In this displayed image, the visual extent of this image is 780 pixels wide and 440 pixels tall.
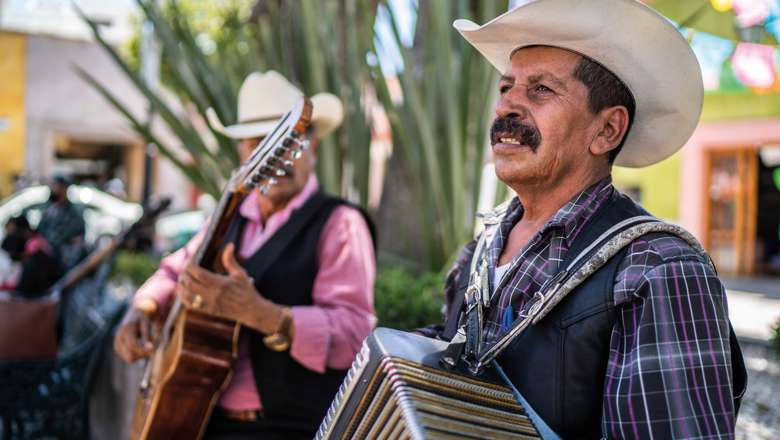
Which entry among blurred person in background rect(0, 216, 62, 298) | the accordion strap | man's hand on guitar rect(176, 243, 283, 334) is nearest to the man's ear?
the accordion strap

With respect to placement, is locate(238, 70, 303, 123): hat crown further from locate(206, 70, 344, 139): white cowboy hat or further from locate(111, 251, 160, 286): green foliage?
locate(111, 251, 160, 286): green foliage

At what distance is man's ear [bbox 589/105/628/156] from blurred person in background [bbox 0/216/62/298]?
383 centimetres

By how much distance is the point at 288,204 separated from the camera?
Result: 8.64ft

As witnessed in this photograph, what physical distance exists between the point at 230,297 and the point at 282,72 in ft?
8.04

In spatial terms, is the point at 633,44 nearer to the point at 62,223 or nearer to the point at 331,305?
the point at 331,305

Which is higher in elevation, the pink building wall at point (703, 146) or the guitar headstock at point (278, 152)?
the guitar headstock at point (278, 152)

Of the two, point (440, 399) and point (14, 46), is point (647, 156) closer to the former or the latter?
point (440, 399)

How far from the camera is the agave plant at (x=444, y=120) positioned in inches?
154

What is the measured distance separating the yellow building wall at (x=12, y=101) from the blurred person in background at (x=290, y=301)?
1943 cm

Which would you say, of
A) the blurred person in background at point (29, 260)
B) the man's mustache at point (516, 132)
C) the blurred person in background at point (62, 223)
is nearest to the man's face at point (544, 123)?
the man's mustache at point (516, 132)

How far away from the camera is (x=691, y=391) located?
126 cm

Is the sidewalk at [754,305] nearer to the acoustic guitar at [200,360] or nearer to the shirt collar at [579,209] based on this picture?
the acoustic guitar at [200,360]

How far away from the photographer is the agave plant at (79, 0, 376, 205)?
424 centimetres

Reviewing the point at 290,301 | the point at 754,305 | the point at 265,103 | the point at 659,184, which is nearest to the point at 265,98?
the point at 265,103
